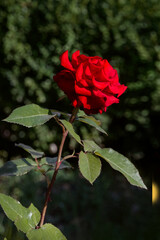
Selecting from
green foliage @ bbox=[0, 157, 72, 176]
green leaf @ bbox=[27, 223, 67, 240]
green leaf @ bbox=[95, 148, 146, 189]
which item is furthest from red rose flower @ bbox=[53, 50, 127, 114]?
green leaf @ bbox=[27, 223, 67, 240]

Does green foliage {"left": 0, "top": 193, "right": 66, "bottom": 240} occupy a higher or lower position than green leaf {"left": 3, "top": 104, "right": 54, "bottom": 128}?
lower

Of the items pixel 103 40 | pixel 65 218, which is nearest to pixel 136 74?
pixel 103 40

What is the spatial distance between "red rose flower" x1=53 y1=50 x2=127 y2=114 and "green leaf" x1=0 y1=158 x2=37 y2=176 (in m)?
0.27

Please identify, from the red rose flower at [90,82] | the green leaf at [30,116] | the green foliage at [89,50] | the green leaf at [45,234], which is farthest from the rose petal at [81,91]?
the green foliage at [89,50]

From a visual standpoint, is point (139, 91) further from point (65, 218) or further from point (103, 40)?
point (65, 218)

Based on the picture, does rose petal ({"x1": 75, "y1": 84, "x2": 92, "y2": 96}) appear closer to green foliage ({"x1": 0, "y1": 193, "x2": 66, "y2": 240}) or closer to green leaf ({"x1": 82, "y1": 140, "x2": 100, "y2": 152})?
green leaf ({"x1": 82, "y1": 140, "x2": 100, "y2": 152})

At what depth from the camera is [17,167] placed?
1250mm

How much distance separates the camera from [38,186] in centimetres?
349

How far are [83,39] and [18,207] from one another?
2.82 meters

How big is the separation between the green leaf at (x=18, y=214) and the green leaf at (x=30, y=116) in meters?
0.24

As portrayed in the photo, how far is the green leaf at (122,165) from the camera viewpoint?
3.57ft

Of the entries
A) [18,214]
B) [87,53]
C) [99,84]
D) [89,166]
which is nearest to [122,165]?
[89,166]

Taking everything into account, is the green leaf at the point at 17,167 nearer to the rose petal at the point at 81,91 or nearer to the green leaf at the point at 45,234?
the green leaf at the point at 45,234

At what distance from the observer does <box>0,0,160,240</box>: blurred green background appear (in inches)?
135
